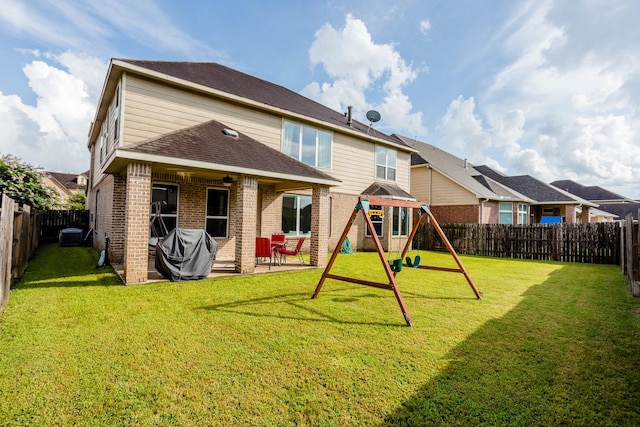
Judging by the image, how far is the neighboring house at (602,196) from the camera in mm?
43978

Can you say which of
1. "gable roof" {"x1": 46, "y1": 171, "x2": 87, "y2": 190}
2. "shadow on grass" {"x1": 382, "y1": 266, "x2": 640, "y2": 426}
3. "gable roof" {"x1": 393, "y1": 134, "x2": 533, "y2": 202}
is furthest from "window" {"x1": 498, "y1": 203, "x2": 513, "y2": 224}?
"gable roof" {"x1": 46, "y1": 171, "x2": 87, "y2": 190}

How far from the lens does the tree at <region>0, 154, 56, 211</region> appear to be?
53.9 ft

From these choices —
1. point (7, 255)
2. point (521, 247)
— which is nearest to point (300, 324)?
point (7, 255)

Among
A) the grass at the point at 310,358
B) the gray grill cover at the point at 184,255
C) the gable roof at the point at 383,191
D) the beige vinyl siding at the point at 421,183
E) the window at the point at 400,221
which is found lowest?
the grass at the point at 310,358

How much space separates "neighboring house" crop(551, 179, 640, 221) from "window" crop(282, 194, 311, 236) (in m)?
47.2

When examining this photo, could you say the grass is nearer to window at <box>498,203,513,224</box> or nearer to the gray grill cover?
the gray grill cover

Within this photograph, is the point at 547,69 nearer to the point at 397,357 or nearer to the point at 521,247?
the point at 521,247

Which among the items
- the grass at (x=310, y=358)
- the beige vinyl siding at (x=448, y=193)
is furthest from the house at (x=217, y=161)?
the beige vinyl siding at (x=448, y=193)

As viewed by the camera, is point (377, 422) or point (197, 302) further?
point (197, 302)

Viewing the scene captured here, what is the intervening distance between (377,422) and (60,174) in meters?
67.9

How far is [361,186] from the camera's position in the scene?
17.0m

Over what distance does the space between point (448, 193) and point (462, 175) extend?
272 cm

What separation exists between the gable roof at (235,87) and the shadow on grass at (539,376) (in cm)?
1073

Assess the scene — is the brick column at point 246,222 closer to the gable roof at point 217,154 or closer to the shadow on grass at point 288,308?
the gable roof at point 217,154
